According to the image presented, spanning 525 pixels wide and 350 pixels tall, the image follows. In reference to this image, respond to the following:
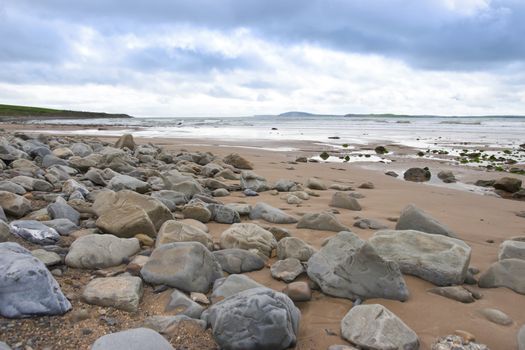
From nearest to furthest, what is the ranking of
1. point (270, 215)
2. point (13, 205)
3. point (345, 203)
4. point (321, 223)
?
point (13, 205) < point (321, 223) < point (270, 215) < point (345, 203)

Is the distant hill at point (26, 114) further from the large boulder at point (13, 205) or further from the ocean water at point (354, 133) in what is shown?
the large boulder at point (13, 205)

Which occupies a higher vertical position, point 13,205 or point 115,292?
point 13,205

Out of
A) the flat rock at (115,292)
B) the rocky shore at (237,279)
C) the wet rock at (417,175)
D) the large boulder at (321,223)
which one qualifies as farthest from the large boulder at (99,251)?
the wet rock at (417,175)

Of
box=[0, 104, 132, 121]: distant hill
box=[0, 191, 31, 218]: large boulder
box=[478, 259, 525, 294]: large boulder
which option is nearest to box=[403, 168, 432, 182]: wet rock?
box=[478, 259, 525, 294]: large boulder

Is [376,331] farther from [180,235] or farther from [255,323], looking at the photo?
[180,235]

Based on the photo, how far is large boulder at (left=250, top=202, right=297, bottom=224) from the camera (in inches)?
176

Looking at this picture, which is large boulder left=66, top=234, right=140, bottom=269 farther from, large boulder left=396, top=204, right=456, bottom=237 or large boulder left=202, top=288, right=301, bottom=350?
large boulder left=396, top=204, right=456, bottom=237

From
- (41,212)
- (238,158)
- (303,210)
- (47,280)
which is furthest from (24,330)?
(238,158)

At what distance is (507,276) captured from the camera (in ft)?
9.78

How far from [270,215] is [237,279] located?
1880mm

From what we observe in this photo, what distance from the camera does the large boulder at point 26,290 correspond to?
2035 mm

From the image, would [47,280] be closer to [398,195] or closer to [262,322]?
[262,322]

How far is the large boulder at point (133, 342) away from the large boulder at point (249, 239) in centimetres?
147

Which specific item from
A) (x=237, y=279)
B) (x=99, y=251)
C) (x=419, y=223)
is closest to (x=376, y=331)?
(x=237, y=279)
